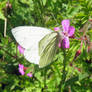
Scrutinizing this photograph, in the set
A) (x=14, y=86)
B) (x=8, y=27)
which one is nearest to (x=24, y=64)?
(x=14, y=86)

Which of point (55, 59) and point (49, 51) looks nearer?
point (49, 51)

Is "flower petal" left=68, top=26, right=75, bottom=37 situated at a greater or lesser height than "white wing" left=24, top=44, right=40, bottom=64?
greater

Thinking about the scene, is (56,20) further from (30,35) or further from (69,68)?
(69,68)

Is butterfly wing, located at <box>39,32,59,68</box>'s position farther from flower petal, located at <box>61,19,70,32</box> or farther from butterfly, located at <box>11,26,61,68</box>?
flower petal, located at <box>61,19,70,32</box>

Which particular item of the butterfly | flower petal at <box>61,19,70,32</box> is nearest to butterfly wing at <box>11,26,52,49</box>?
the butterfly

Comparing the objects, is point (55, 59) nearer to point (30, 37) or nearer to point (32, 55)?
point (32, 55)

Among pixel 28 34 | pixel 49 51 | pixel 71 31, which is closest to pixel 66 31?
pixel 71 31
